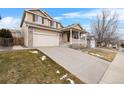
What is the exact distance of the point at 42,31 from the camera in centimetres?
1127

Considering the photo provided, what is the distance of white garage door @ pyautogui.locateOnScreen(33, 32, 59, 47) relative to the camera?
1037 centimetres

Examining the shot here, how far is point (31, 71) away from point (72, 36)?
346 inches

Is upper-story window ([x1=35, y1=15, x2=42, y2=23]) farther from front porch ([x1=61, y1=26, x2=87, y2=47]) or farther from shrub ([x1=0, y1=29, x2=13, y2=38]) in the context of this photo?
shrub ([x1=0, y1=29, x2=13, y2=38])

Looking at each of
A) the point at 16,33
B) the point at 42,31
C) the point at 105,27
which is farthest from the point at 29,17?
the point at 105,27

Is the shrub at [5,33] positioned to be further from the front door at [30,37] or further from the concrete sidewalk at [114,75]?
the concrete sidewalk at [114,75]

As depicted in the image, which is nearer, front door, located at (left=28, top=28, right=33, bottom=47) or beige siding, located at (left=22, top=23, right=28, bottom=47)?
front door, located at (left=28, top=28, right=33, bottom=47)

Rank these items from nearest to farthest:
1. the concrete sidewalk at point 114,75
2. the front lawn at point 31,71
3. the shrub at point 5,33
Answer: the front lawn at point 31,71
the concrete sidewalk at point 114,75
the shrub at point 5,33

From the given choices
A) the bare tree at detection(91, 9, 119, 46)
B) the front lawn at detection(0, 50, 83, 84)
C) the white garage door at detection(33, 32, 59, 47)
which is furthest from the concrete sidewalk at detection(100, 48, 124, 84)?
the white garage door at detection(33, 32, 59, 47)

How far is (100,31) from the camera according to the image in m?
13.5

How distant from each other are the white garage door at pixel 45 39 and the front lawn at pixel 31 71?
278cm

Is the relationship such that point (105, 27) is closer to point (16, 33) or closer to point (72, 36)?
point (72, 36)

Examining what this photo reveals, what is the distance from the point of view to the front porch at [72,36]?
13.8 metres

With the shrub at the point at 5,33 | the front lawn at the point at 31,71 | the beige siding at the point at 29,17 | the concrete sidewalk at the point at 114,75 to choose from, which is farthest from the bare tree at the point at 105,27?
the shrub at the point at 5,33
